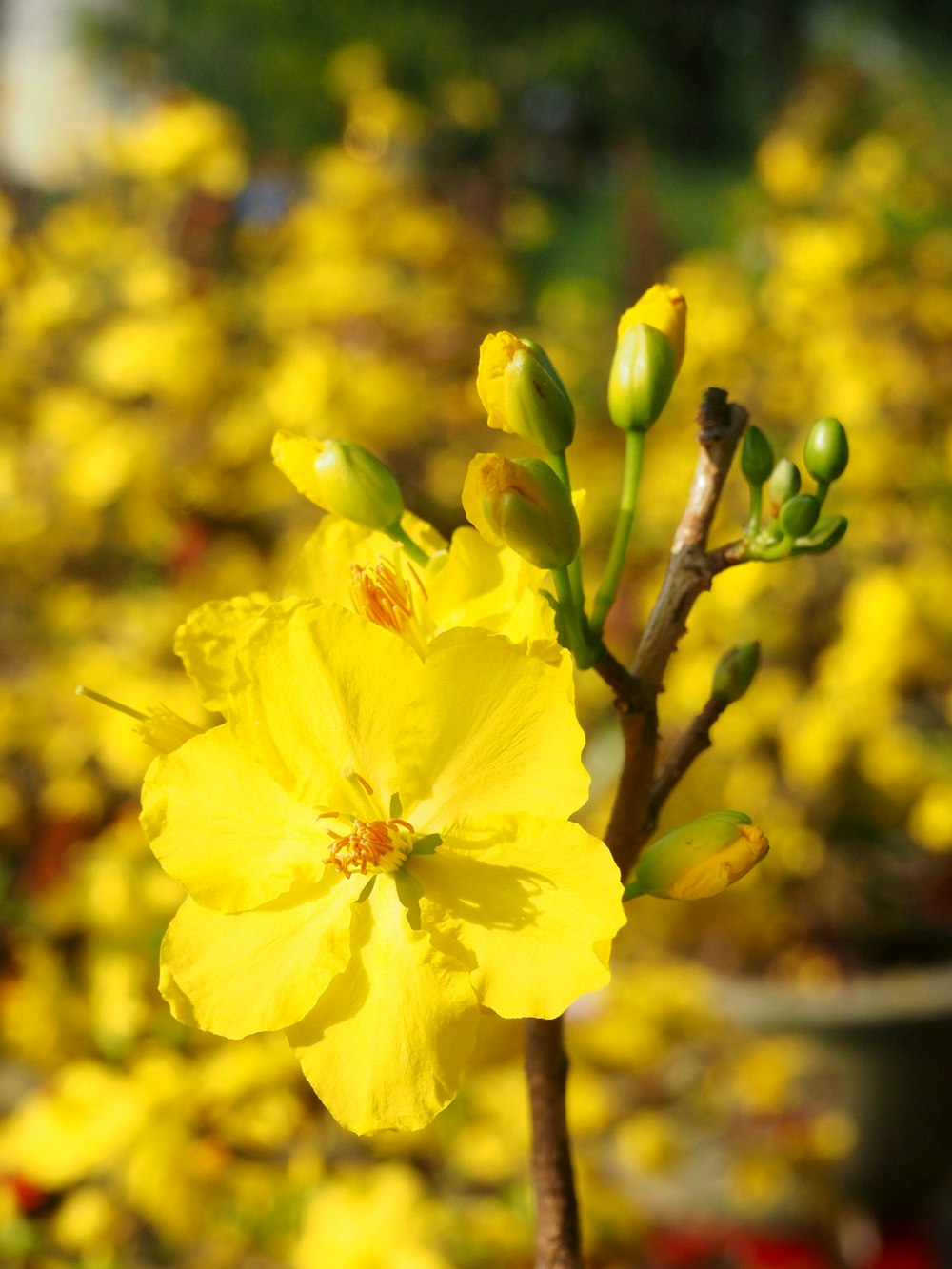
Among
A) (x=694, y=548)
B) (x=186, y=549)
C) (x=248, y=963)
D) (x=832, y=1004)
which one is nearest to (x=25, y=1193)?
(x=248, y=963)

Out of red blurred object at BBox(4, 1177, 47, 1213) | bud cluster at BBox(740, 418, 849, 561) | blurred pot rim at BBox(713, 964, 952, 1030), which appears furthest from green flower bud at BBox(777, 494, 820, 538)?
blurred pot rim at BBox(713, 964, 952, 1030)

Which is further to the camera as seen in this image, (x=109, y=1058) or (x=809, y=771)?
(x=809, y=771)

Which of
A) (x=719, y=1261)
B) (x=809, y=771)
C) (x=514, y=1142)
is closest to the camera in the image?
(x=514, y=1142)

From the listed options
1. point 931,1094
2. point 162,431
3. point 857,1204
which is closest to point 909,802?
point 931,1094

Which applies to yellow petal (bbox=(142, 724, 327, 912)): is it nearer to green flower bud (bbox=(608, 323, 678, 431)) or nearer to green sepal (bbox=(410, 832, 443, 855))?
green sepal (bbox=(410, 832, 443, 855))

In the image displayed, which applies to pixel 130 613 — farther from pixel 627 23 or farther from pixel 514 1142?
pixel 627 23

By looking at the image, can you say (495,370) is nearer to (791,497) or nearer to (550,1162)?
(791,497)

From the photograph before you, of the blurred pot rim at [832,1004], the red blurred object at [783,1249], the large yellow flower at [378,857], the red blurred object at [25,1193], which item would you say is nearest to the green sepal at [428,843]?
the large yellow flower at [378,857]
